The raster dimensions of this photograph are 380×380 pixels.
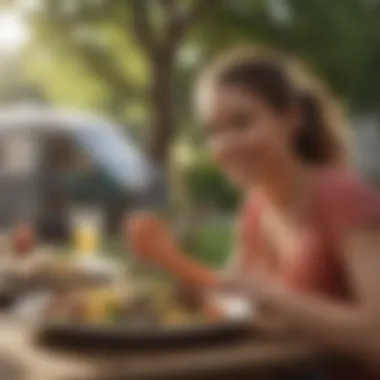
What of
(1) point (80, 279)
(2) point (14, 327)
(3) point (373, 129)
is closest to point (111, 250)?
(1) point (80, 279)

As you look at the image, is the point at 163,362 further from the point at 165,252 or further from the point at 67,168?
the point at 67,168

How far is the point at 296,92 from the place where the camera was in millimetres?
1097

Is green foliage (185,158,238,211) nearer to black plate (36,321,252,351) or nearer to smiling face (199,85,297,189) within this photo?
smiling face (199,85,297,189)

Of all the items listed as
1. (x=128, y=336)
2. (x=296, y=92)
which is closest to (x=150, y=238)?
(x=128, y=336)

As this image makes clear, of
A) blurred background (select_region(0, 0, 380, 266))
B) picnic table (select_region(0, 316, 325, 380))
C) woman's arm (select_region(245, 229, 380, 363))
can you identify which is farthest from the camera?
blurred background (select_region(0, 0, 380, 266))

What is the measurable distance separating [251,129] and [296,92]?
7cm

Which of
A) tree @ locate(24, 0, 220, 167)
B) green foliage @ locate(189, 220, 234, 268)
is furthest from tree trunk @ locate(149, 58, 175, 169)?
green foliage @ locate(189, 220, 234, 268)

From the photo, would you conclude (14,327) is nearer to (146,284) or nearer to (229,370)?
(146,284)

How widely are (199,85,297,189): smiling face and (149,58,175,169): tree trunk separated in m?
0.06

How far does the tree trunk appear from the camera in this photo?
114cm

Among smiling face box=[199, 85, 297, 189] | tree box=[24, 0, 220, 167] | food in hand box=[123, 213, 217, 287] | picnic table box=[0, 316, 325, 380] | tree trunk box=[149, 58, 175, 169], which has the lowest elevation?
picnic table box=[0, 316, 325, 380]

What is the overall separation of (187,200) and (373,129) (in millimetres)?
269

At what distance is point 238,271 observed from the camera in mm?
1111

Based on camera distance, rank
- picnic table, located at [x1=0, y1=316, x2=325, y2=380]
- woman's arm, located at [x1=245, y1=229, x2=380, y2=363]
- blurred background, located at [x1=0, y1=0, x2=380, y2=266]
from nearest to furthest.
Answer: picnic table, located at [x1=0, y1=316, x2=325, y2=380] → woman's arm, located at [x1=245, y1=229, x2=380, y2=363] → blurred background, located at [x1=0, y1=0, x2=380, y2=266]
